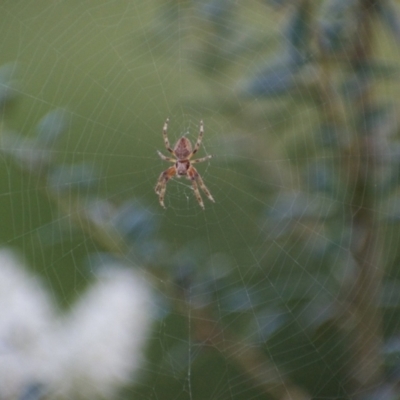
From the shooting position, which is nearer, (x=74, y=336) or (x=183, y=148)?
(x=74, y=336)

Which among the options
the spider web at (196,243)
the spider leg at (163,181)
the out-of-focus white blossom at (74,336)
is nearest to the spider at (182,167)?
the spider leg at (163,181)

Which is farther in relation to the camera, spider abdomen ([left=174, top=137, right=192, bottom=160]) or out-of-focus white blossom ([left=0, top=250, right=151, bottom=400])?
spider abdomen ([left=174, top=137, right=192, bottom=160])

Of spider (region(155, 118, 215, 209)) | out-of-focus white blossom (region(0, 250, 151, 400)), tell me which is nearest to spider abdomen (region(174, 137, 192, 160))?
spider (region(155, 118, 215, 209))

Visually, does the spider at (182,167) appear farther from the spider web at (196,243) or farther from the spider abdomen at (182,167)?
the spider web at (196,243)

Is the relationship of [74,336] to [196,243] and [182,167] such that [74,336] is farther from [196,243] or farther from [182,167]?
[182,167]

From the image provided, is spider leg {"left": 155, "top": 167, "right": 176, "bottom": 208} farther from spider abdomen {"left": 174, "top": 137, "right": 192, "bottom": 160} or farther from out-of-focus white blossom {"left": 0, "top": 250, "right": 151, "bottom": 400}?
out-of-focus white blossom {"left": 0, "top": 250, "right": 151, "bottom": 400}

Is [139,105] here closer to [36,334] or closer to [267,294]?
[267,294]

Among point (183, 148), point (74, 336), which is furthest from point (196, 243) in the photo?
point (183, 148)
